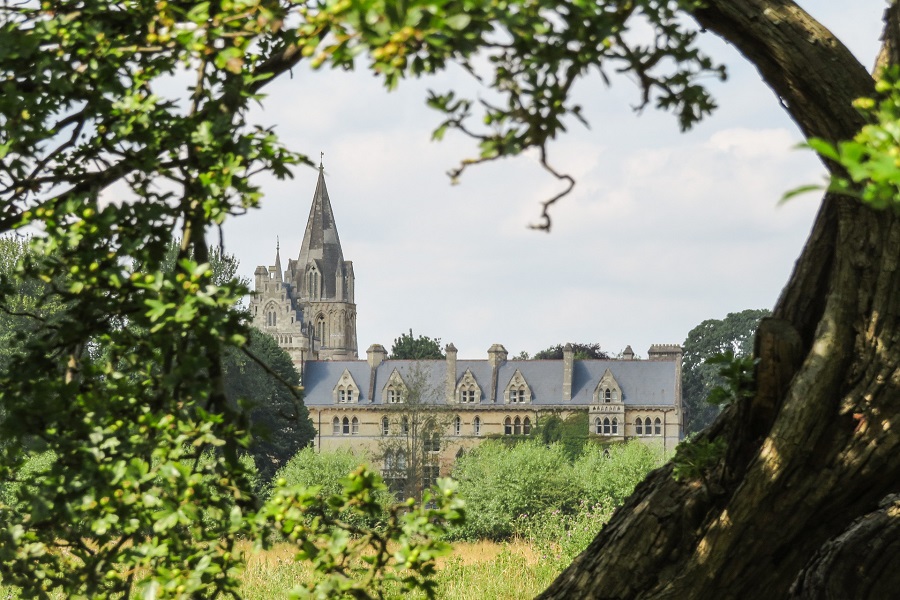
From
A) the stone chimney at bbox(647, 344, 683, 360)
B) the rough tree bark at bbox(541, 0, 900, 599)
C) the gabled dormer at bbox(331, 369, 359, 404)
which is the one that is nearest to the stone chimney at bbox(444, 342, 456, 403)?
the gabled dormer at bbox(331, 369, 359, 404)

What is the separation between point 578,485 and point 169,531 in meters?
34.6

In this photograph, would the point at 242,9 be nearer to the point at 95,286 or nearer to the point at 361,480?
the point at 95,286

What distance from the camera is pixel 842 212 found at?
186 inches

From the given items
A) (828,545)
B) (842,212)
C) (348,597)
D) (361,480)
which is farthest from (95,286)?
(828,545)

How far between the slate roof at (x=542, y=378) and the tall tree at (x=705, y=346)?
539 inches

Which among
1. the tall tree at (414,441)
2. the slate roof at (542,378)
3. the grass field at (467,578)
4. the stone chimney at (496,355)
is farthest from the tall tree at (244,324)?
the stone chimney at (496,355)

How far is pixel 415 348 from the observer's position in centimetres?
8344

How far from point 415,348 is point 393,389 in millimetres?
13224

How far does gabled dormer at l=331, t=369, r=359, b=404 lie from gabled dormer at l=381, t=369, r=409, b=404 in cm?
174

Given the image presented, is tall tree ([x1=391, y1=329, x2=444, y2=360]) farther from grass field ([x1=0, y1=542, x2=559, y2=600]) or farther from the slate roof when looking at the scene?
grass field ([x1=0, y1=542, x2=559, y2=600])

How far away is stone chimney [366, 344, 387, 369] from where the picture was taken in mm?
72062

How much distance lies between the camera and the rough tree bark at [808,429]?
467 cm

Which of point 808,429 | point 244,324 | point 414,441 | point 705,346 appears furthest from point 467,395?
point 244,324

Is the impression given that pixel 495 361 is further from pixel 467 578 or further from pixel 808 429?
pixel 808 429
